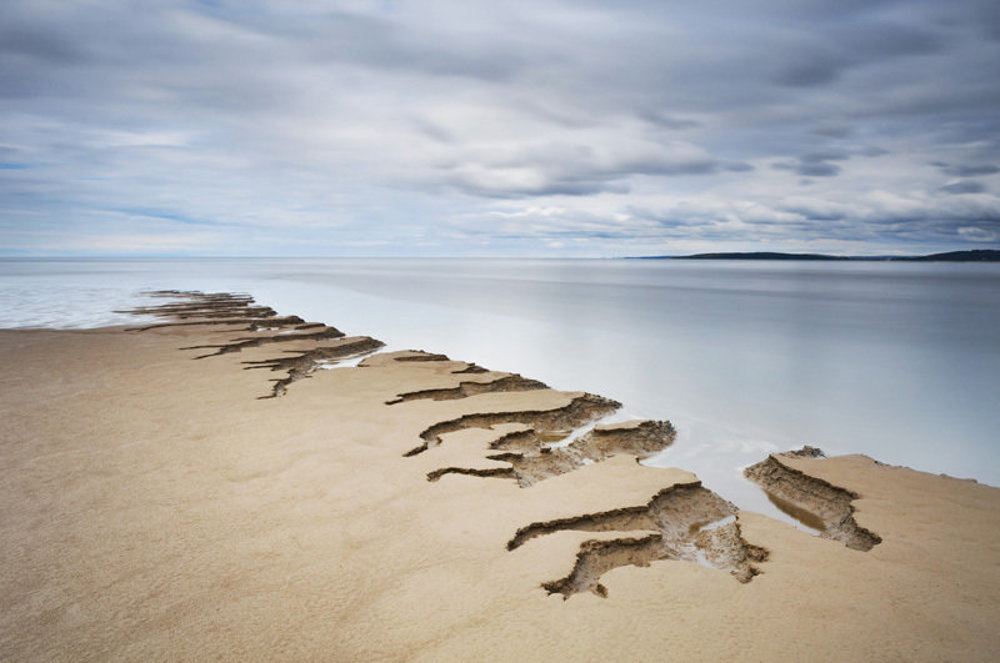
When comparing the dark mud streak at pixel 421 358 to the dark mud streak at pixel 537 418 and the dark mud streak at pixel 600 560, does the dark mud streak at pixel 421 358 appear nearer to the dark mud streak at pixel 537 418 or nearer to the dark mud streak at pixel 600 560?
the dark mud streak at pixel 537 418

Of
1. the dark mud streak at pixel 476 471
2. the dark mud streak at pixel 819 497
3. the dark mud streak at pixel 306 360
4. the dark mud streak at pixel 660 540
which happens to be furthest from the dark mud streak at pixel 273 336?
the dark mud streak at pixel 819 497

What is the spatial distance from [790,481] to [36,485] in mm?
6147

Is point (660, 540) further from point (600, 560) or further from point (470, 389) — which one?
point (470, 389)

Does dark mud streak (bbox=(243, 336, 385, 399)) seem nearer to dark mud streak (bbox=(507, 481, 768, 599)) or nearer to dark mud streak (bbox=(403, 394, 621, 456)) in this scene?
dark mud streak (bbox=(403, 394, 621, 456))

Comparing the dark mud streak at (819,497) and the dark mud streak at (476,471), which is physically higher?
the dark mud streak at (476,471)

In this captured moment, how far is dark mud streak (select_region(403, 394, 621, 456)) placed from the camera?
564cm

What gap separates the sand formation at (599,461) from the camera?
3.38 metres

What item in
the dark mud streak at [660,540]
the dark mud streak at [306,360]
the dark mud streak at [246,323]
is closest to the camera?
the dark mud streak at [660,540]

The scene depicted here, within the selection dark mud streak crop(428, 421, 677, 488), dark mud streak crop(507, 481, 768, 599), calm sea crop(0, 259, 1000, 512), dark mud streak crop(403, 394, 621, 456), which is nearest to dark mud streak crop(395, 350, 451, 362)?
calm sea crop(0, 259, 1000, 512)

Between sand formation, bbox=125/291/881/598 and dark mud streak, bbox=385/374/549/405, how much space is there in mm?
15

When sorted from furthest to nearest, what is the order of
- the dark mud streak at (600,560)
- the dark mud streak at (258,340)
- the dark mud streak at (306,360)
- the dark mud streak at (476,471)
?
the dark mud streak at (258,340)
the dark mud streak at (306,360)
the dark mud streak at (476,471)
the dark mud streak at (600,560)

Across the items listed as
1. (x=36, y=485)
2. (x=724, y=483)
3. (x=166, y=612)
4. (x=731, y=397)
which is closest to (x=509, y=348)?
(x=731, y=397)

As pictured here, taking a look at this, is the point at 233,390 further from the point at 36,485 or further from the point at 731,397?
the point at 731,397

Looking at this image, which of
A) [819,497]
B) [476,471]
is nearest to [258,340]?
[476,471]
